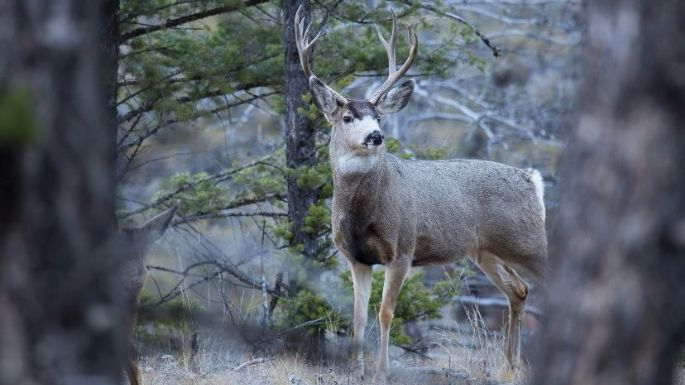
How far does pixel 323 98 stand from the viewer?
9.96 meters

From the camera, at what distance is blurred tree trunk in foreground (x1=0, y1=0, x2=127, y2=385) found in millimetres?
3416

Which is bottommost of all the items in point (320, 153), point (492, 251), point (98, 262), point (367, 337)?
point (367, 337)

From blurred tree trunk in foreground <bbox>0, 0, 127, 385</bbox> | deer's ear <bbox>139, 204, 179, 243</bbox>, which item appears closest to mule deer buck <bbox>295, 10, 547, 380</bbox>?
deer's ear <bbox>139, 204, 179, 243</bbox>

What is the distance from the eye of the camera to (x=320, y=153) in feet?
37.1

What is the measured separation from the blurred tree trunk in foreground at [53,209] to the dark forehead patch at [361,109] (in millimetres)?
6037

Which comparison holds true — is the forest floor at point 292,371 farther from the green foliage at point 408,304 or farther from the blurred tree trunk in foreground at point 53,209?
the blurred tree trunk in foreground at point 53,209

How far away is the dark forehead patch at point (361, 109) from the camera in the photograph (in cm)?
953

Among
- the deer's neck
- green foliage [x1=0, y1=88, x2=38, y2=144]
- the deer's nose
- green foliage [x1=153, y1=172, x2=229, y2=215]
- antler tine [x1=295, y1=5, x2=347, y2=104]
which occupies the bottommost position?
green foliage [x1=153, y1=172, x2=229, y2=215]

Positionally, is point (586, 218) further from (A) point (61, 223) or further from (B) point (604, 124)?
(A) point (61, 223)

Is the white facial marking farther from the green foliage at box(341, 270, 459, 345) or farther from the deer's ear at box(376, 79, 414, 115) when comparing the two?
the green foliage at box(341, 270, 459, 345)

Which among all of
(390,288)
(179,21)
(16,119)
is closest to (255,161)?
(179,21)

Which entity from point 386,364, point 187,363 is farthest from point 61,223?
point 386,364

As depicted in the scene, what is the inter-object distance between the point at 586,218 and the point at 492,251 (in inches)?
280

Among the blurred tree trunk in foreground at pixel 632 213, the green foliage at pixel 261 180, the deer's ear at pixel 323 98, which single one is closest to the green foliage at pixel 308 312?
the green foliage at pixel 261 180
